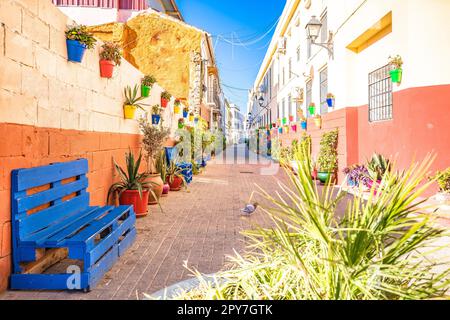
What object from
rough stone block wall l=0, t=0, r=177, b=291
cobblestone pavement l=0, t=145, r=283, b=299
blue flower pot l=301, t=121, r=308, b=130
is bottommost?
cobblestone pavement l=0, t=145, r=283, b=299

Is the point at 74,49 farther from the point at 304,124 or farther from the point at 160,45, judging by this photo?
the point at 160,45

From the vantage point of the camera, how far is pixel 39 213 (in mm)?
3465

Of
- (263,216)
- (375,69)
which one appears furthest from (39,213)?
(375,69)

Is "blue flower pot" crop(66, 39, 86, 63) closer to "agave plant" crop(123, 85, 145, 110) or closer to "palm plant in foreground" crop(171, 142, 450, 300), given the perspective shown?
"agave plant" crop(123, 85, 145, 110)

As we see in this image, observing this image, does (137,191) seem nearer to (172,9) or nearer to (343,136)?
(343,136)

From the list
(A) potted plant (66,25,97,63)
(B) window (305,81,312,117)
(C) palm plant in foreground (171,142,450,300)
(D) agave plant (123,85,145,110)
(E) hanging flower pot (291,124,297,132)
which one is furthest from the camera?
(E) hanging flower pot (291,124,297,132)

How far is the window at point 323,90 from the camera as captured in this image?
13094 mm

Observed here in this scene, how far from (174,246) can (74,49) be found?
2.73m

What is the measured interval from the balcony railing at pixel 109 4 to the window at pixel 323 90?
28.6 feet

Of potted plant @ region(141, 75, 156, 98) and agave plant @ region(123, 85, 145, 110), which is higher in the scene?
potted plant @ region(141, 75, 156, 98)

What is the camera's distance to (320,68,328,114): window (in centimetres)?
1309

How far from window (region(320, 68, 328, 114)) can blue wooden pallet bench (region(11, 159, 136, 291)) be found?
1047cm

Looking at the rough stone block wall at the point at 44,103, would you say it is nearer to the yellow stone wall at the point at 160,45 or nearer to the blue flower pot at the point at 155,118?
the blue flower pot at the point at 155,118

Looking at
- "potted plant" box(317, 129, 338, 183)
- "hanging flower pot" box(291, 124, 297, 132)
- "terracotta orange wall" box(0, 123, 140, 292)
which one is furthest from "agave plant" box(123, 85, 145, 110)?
"hanging flower pot" box(291, 124, 297, 132)
